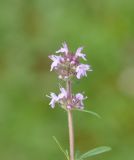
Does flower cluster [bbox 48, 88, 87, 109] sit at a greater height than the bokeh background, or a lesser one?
lesser

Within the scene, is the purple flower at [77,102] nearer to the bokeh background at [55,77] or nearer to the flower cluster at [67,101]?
the flower cluster at [67,101]

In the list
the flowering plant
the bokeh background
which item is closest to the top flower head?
the flowering plant

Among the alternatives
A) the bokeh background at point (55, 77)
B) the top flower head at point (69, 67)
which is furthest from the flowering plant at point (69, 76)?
the bokeh background at point (55, 77)

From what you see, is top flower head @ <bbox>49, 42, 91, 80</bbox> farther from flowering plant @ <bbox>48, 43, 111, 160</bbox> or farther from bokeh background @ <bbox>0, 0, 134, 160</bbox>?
bokeh background @ <bbox>0, 0, 134, 160</bbox>

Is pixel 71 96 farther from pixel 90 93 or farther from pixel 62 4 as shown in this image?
pixel 62 4

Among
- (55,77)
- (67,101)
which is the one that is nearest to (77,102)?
(67,101)

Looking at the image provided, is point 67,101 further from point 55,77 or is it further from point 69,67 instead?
point 55,77

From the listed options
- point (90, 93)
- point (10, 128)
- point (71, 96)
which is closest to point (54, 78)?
point (90, 93)

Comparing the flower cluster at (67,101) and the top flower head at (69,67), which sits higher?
the top flower head at (69,67)
